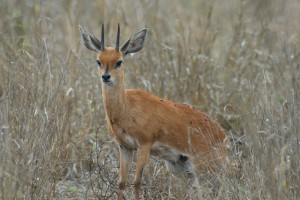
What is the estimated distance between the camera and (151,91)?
8250mm

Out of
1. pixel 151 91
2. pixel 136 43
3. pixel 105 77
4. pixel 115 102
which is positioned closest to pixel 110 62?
pixel 105 77

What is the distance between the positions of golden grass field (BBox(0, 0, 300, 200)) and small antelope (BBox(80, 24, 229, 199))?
0.59 feet

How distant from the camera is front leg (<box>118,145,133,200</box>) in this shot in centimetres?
636

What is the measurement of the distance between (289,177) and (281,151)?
16.0 inches

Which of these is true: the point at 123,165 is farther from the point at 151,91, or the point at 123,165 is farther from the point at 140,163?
the point at 151,91

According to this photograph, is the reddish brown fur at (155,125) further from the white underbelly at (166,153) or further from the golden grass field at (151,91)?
the golden grass field at (151,91)

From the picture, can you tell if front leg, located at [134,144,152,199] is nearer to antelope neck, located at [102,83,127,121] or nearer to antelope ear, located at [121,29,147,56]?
antelope neck, located at [102,83,127,121]

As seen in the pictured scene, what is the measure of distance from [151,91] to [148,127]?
1.81 m

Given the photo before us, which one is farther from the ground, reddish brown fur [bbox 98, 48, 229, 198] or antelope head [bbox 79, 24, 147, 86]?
antelope head [bbox 79, 24, 147, 86]

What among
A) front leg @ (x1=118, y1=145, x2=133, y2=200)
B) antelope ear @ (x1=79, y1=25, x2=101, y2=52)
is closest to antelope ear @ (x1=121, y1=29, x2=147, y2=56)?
antelope ear @ (x1=79, y1=25, x2=101, y2=52)

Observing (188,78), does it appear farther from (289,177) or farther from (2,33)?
(289,177)

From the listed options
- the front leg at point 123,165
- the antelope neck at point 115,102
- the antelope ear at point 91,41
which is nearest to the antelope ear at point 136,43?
the antelope ear at point 91,41

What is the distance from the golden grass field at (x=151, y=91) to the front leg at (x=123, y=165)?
0.35ft

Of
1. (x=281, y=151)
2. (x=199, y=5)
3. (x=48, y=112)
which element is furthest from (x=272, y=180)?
(x=199, y=5)
